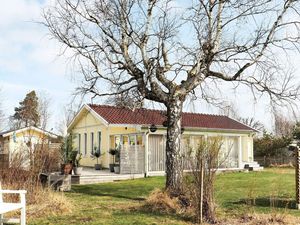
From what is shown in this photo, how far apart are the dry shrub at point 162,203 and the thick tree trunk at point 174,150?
90 centimetres

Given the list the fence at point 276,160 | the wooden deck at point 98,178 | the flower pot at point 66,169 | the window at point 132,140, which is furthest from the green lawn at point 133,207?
the fence at point 276,160

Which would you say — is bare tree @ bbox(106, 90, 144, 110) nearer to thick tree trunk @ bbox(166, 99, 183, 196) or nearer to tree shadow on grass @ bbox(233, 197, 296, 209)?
thick tree trunk @ bbox(166, 99, 183, 196)

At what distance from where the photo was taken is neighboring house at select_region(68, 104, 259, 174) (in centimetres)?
2333

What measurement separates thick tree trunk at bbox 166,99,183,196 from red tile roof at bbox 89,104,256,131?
9.65 meters

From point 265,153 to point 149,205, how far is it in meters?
28.9

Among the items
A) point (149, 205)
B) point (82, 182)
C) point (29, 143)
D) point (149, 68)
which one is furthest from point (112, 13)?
point (82, 182)

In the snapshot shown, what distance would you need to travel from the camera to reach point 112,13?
1185 centimetres

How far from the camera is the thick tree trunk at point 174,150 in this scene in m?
11.9

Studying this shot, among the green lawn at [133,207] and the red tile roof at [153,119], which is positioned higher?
the red tile roof at [153,119]

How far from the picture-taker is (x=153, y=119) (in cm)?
2683

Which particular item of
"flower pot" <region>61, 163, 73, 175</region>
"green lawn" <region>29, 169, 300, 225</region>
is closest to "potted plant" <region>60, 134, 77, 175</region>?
"flower pot" <region>61, 163, 73, 175</region>

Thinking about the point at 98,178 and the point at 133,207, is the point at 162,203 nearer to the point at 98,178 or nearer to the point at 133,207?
the point at 133,207

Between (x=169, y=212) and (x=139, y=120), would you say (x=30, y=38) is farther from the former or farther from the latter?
(x=139, y=120)

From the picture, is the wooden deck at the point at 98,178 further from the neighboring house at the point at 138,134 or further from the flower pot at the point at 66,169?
the flower pot at the point at 66,169
